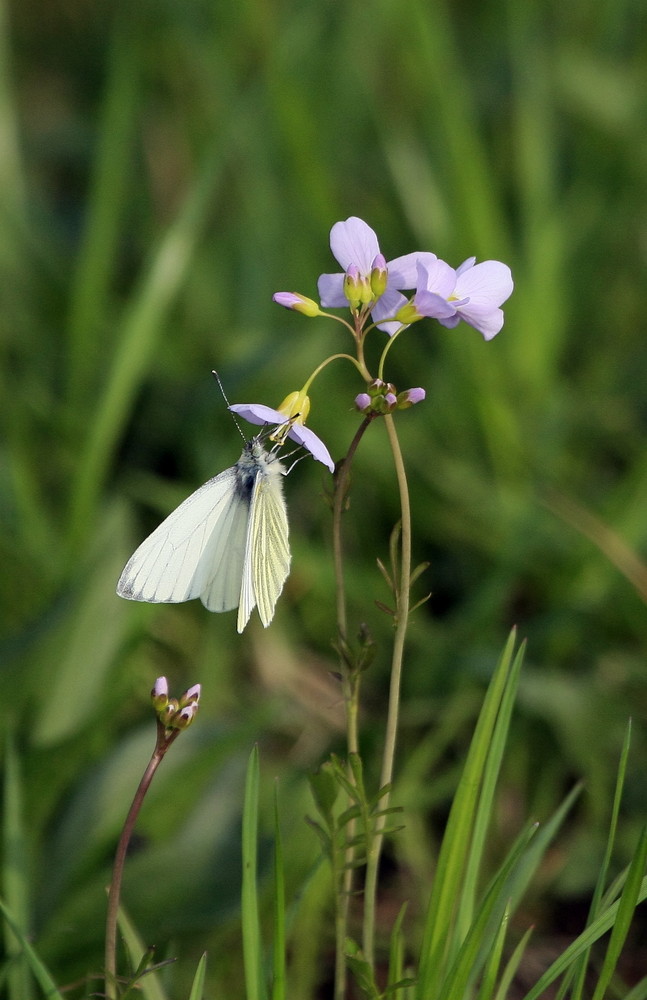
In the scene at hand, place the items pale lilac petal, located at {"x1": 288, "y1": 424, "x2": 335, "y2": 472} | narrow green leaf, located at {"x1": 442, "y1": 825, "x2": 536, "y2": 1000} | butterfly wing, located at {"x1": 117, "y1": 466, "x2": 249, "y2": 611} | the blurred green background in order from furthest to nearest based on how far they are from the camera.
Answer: the blurred green background < butterfly wing, located at {"x1": 117, "y1": 466, "x2": 249, "y2": 611} < narrow green leaf, located at {"x1": 442, "y1": 825, "x2": 536, "y2": 1000} < pale lilac petal, located at {"x1": 288, "y1": 424, "x2": 335, "y2": 472}

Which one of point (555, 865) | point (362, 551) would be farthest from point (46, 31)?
point (555, 865)

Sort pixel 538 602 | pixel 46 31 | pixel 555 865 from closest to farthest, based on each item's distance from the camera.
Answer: pixel 555 865 < pixel 538 602 < pixel 46 31

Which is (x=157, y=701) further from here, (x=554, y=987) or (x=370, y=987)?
(x=554, y=987)

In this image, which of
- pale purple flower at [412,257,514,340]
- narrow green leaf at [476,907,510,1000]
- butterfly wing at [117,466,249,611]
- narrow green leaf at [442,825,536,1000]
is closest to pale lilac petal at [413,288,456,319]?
pale purple flower at [412,257,514,340]

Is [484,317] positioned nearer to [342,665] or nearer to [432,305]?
[432,305]

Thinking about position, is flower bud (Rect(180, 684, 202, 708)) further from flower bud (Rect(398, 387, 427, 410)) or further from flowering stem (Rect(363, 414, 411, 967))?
flower bud (Rect(398, 387, 427, 410))

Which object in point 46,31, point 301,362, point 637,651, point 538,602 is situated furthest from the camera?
point 46,31

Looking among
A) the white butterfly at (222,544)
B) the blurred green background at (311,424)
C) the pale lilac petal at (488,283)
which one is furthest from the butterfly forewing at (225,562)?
the pale lilac petal at (488,283)
